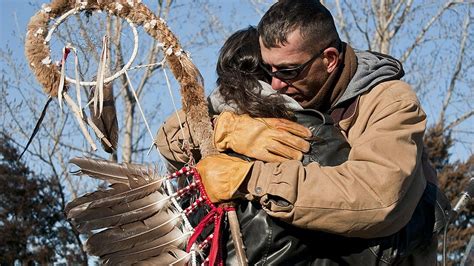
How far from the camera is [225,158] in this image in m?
2.46

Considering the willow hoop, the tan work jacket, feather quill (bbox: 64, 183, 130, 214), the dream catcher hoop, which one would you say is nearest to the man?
the tan work jacket

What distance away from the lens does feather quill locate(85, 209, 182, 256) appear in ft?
8.22

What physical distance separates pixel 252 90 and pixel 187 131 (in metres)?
0.30

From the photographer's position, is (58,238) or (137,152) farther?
(137,152)

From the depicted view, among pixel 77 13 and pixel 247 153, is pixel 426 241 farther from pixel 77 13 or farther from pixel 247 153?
pixel 77 13

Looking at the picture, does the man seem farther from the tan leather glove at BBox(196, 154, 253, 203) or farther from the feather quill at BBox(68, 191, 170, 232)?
the feather quill at BBox(68, 191, 170, 232)

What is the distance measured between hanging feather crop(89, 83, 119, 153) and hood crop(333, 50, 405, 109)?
0.77 metres

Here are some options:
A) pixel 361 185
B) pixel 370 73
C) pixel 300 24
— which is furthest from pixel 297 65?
pixel 361 185

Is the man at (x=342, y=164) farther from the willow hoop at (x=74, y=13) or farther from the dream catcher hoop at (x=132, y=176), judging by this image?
the willow hoop at (x=74, y=13)

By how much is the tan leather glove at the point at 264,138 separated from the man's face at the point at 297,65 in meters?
0.18

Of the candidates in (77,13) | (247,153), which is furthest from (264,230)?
(77,13)

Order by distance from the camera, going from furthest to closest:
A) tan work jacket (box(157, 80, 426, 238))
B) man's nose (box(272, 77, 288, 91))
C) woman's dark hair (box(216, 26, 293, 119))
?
man's nose (box(272, 77, 288, 91)) → woman's dark hair (box(216, 26, 293, 119)) → tan work jacket (box(157, 80, 426, 238))

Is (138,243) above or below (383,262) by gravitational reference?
above

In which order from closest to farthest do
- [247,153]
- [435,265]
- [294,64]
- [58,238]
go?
[247,153] < [294,64] < [435,265] < [58,238]
